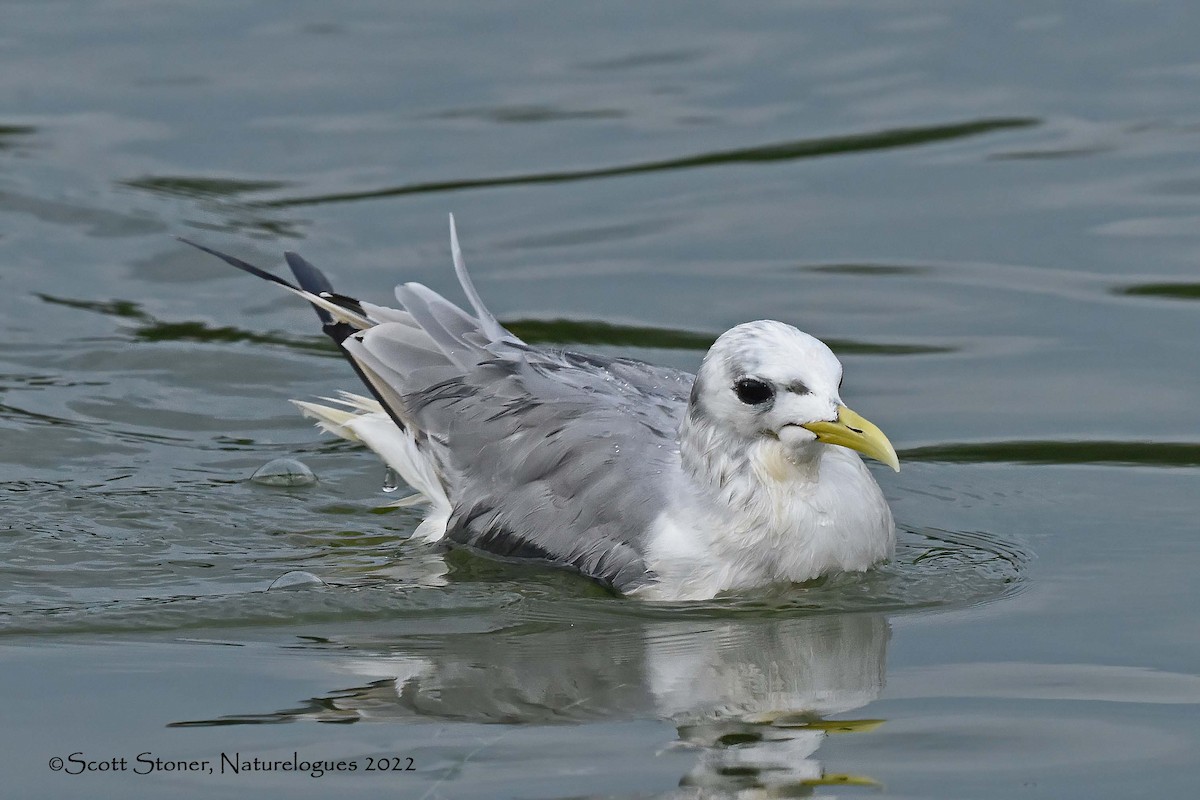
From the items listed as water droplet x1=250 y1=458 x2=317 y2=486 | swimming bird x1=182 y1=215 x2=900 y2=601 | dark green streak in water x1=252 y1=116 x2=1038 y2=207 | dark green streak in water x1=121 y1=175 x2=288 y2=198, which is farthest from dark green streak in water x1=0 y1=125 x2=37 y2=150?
swimming bird x1=182 y1=215 x2=900 y2=601

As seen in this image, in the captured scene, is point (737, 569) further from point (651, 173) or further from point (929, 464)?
point (651, 173)

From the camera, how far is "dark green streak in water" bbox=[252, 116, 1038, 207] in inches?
489

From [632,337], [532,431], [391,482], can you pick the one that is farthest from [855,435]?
[632,337]

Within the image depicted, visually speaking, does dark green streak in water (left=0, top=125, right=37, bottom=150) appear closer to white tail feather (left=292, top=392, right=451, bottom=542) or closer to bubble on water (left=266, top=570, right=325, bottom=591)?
white tail feather (left=292, top=392, right=451, bottom=542)

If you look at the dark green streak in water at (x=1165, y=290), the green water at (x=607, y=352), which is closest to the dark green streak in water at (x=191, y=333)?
the green water at (x=607, y=352)

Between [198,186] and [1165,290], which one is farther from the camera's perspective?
[198,186]

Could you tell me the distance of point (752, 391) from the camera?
22.5 feet

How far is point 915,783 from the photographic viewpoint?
5273 mm

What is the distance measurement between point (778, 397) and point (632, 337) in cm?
340

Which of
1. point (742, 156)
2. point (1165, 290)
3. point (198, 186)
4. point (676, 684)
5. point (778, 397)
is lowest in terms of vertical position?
point (676, 684)

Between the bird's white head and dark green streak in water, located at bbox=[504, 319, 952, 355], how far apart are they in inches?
114

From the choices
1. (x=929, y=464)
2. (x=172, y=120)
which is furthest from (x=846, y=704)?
(x=172, y=120)

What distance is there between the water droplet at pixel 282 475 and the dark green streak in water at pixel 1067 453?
2599 mm

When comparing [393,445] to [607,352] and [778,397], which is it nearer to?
[607,352]
